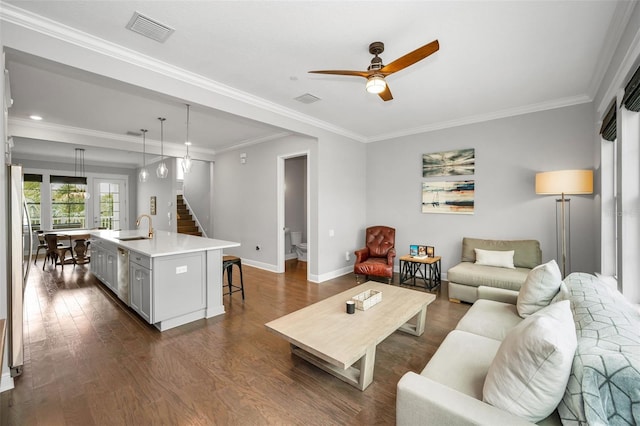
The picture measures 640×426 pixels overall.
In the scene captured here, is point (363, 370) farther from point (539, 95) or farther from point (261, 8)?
point (539, 95)

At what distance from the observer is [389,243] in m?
5.36

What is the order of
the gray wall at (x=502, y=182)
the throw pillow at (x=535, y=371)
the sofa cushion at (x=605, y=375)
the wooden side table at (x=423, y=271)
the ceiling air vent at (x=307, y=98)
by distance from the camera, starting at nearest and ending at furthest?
the sofa cushion at (x=605, y=375)
the throw pillow at (x=535, y=371)
the ceiling air vent at (x=307, y=98)
the gray wall at (x=502, y=182)
the wooden side table at (x=423, y=271)

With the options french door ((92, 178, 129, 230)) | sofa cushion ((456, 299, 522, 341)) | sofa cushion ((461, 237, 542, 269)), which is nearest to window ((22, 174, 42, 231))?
french door ((92, 178, 129, 230))

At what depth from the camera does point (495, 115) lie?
4469 mm

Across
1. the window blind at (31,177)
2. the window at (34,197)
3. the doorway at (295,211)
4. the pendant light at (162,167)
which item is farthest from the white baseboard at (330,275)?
the window blind at (31,177)

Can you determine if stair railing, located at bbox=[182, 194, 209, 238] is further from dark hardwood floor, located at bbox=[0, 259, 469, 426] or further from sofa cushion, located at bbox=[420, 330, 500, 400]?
sofa cushion, located at bbox=[420, 330, 500, 400]

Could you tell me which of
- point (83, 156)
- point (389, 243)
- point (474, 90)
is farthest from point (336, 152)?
point (83, 156)

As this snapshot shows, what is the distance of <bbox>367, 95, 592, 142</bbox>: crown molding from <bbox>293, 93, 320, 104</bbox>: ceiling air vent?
225 centimetres

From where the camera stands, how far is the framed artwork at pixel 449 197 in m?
4.77

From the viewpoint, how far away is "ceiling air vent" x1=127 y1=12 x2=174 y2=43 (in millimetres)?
2271

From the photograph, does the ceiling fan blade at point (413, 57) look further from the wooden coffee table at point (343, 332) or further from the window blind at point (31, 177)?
the window blind at point (31, 177)

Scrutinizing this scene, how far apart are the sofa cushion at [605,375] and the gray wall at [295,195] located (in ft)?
21.0

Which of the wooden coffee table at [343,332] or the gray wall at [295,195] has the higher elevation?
the gray wall at [295,195]

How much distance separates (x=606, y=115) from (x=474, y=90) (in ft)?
4.47
